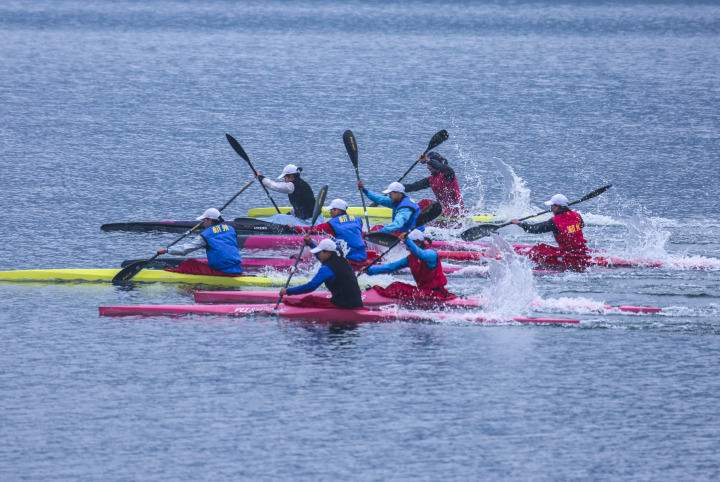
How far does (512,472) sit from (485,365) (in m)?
3.22

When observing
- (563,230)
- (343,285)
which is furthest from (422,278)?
(563,230)

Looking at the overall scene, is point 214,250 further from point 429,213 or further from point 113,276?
point 429,213

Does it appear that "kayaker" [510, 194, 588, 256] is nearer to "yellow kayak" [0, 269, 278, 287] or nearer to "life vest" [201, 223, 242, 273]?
"yellow kayak" [0, 269, 278, 287]

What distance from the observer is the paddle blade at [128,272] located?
1998 centimetres

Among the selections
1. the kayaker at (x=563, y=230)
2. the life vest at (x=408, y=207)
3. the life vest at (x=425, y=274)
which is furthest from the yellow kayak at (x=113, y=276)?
the kayaker at (x=563, y=230)

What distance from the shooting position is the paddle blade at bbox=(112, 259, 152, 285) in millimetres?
19984

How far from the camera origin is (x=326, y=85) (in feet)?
159

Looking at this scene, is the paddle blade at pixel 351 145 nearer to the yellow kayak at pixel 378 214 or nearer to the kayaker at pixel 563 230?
the yellow kayak at pixel 378 214

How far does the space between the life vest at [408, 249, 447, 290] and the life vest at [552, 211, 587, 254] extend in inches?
157

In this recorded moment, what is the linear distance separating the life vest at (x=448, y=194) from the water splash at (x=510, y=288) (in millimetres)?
5999

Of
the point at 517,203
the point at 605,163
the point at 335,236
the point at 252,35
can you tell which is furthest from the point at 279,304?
the point at 252,35

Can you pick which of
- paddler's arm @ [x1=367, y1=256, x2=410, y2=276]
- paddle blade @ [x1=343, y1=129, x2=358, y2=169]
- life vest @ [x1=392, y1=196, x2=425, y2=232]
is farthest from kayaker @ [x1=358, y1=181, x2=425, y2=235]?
paddler's arm @ [x1=367, y1=256, x2=410, y2=276]

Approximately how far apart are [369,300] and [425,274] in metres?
1.07

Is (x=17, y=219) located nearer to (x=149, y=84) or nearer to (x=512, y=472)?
(x=512, y=472)
